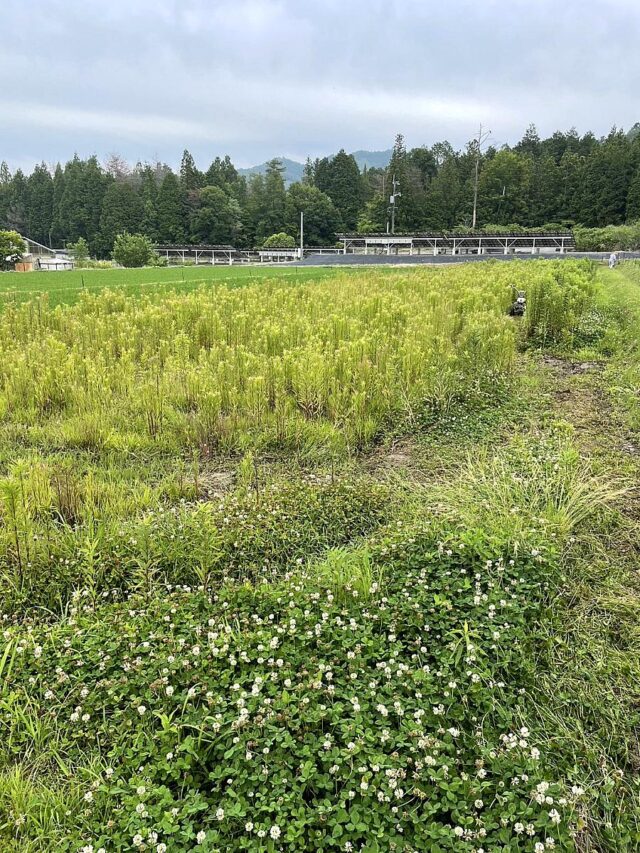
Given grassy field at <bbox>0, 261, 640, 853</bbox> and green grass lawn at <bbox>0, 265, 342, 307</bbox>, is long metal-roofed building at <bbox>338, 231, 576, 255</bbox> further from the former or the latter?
grassy field at <bbox>0, 261, 640, 853</bbox>

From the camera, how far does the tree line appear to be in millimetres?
66938

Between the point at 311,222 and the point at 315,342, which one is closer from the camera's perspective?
the point at 315,342

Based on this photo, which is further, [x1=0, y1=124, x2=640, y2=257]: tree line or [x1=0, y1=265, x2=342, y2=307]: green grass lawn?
[x1=0, y1=124, x2=640, y2=257]: tree line

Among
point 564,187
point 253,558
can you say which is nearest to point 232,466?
point 253,558

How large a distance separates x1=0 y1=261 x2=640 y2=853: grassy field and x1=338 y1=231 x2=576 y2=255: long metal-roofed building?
5320cm

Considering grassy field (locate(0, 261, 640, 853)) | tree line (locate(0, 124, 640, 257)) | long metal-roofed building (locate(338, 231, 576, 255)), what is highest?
tree line (locate(0, 124, 640, 257))

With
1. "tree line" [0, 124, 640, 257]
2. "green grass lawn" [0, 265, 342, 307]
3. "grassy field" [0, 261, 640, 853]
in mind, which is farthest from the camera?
"tree line" [0, 124, 640, 257]

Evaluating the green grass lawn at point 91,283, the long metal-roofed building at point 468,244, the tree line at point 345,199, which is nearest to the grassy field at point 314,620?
the green grass lawn at point 91,283

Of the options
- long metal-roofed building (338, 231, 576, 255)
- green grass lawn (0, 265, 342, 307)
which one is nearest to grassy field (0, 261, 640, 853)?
green grass lawn (0, 265, 342, 307)

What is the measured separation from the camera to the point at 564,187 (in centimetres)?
6925

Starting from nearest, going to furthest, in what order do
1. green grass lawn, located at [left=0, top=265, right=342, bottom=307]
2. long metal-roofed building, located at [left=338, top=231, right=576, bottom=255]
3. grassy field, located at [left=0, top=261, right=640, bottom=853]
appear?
grassy field, located at [left=0, top=261, right=640, bottom=853]
green grass lawn, located at [left=0, top=265, right=342, bottom=307]
long metal-roofed building, located at [left=338, top=231, right=576, bottom=255]

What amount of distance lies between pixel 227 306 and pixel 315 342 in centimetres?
435

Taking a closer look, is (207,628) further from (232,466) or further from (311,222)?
(311,222)

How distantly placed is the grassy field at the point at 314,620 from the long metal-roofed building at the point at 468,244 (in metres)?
53.2
